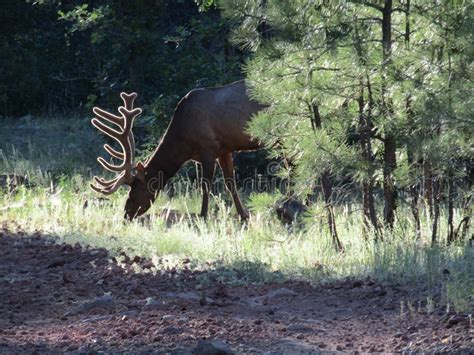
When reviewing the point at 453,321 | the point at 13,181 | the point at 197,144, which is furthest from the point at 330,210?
the point at 13,181

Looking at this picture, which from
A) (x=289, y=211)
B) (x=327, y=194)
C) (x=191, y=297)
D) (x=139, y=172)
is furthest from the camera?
(x=139, y=172)

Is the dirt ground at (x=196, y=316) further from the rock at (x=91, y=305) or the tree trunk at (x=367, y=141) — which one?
the tree trunk at (x=367, y=141)

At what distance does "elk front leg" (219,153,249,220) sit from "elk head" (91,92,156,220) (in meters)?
1.10

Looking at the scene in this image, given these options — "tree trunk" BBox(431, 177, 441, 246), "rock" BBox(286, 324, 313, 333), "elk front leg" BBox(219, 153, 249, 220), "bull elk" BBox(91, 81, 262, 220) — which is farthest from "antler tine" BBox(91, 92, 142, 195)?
"rock" BBox(286, 324, 313, 333)

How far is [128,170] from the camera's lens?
13.8 meters

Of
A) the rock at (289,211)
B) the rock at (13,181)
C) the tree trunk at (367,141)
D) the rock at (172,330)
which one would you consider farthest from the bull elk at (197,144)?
the rock at (172,330)

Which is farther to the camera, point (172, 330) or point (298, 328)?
point (298, 328)

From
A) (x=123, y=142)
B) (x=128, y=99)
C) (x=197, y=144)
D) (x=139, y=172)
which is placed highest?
(x=128, y=99)

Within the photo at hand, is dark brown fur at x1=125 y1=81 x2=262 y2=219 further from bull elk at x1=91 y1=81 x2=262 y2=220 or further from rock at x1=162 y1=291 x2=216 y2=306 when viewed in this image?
rock at x1=162 y1=291 x2=216 y2=306

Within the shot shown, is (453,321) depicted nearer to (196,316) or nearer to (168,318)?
(196,316)

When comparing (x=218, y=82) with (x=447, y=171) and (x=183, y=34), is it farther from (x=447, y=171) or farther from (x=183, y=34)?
(x=447, y=171)

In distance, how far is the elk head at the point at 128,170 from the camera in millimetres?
13391

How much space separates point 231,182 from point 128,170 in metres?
1.55

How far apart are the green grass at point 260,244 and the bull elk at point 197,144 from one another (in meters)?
0.32
